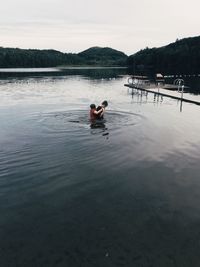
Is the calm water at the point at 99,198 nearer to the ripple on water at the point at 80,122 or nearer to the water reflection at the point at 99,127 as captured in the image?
the water reflection at the point at 99,127

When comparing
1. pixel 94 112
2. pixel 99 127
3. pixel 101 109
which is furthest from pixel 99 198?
pixel 101 109

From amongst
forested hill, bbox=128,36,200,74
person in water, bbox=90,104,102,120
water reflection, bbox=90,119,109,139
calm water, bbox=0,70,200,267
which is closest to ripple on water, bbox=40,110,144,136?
water reflection, bbox=90,119,109,139

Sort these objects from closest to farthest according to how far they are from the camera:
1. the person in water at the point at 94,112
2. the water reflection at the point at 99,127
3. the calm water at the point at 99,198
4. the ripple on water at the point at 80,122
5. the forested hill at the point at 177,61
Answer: the calm water at the point at 99,198, the water reflection at the point at 99,127, the ripple on water at the point at 80,122, the person in water at the point at 94,112, the forested hill at the point at 177,61

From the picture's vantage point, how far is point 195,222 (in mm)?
9289

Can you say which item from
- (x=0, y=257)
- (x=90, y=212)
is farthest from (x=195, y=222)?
(x=0, y=257)

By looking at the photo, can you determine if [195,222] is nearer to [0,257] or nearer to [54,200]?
[54,200]

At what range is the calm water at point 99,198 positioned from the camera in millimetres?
7938

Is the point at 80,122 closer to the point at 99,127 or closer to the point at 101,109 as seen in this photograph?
the point at 101,109

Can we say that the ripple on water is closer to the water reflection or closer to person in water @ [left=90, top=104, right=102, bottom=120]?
the water reflection

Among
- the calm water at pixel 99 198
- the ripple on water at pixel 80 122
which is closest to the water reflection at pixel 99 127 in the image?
the ripple on water at pixel 80 122

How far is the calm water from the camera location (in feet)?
26.0

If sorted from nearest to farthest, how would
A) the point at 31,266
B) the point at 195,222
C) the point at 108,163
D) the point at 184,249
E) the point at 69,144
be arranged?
the point at 31,266, the point at 184,249, the point at 195,222, the point at 108,163, the point at 69,144

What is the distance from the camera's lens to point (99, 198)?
10922 mm

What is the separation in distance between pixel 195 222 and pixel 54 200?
Result: 180 inches
